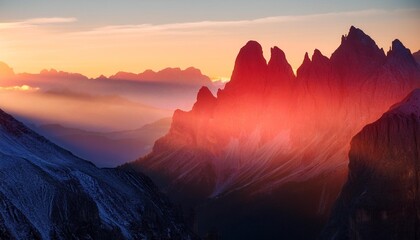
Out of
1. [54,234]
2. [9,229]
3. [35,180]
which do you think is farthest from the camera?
[35,180]

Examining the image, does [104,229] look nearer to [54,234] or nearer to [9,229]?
[54,234]

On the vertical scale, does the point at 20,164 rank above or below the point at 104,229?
above

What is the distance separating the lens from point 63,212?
189m

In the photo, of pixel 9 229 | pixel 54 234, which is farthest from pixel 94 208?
pixel 9 229

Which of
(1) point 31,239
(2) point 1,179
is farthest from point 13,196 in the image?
(1) point 31,239

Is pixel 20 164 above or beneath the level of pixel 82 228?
A: above

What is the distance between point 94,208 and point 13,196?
1739 centimetres

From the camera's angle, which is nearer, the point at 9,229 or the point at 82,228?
the point at 9,229

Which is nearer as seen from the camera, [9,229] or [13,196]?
[9,229]

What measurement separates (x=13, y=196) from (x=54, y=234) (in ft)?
33.9

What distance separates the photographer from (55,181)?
197125mm

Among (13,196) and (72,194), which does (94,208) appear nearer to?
(72,194)

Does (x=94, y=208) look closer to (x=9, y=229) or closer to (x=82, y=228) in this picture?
(x=82, y=228)

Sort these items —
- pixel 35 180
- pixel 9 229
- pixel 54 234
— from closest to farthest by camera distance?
pixel 9 229 < pixel 54 234 < pixel 35 180
